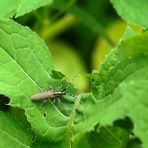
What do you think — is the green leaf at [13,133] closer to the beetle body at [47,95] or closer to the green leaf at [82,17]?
the beetle body at [47,95]

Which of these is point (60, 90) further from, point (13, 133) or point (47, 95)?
point (13, 133)

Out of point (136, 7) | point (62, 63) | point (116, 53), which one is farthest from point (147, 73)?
point (62, 63)

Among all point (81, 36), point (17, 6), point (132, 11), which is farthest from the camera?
point (81, 36)

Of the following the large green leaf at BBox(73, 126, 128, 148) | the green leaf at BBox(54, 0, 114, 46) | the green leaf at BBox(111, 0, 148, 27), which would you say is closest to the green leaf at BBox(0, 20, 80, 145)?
the large green leaf at BBox(73, 126, 128, 148)

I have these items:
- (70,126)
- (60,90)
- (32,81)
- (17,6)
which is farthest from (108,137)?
(17,6)

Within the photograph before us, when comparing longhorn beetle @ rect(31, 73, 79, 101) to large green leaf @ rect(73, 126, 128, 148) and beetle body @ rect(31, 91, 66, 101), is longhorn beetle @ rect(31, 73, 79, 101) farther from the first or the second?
large green leaf @ rect(73, 126, 128, 148)

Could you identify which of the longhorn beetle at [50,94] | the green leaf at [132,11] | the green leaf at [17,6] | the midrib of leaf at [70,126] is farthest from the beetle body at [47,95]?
the green leaf at [132,11]
